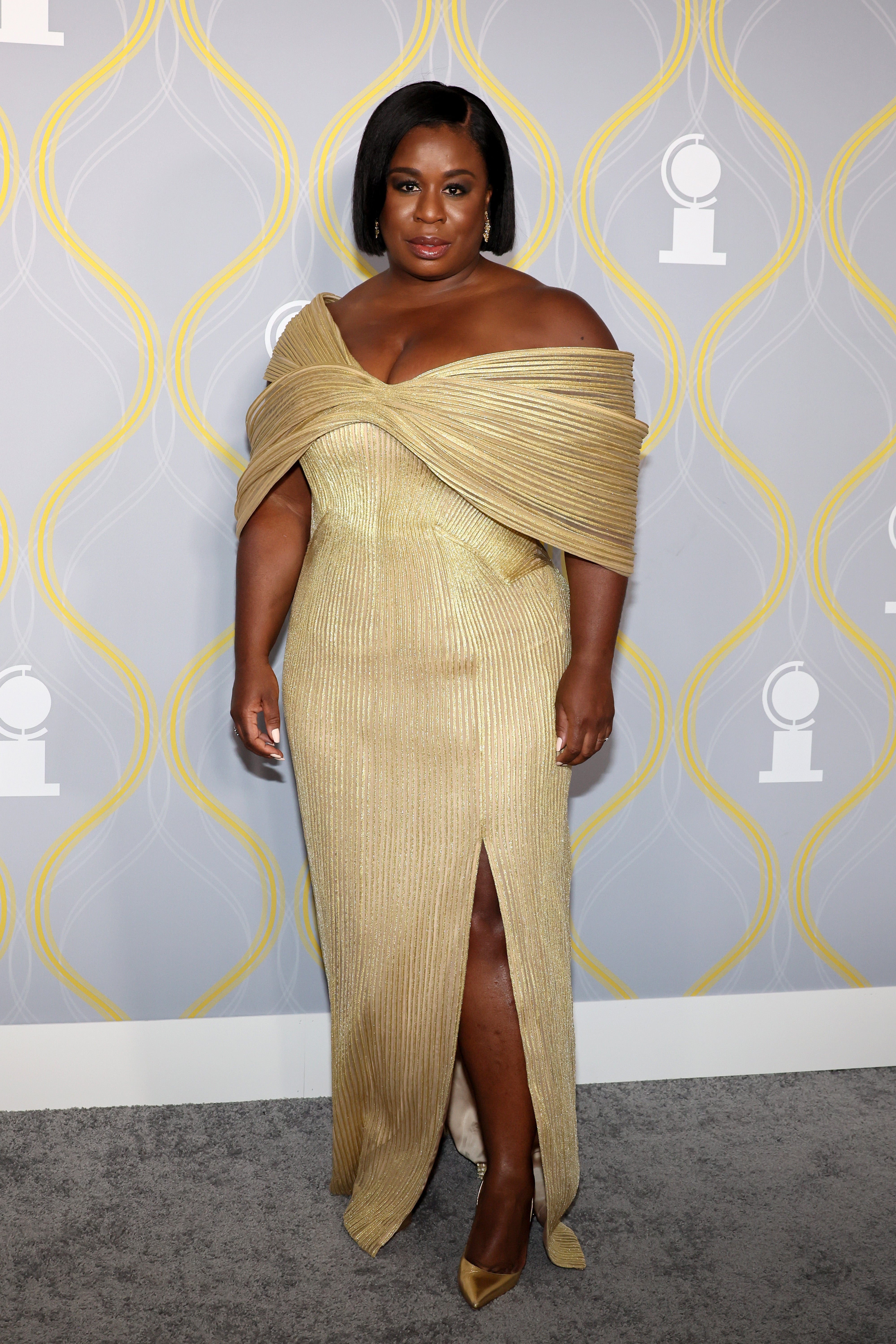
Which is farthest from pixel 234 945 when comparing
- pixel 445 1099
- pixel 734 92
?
pixel 734 92

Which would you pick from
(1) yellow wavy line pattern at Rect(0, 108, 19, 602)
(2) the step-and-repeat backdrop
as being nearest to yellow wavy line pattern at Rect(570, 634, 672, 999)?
(2) the step-and-repeat backdrop

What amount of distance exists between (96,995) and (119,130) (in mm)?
1486

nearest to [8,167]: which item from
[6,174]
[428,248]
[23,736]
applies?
→ [6,174]

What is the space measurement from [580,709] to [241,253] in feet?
3.23

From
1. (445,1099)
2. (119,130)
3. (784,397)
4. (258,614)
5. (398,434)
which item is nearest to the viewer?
(398,434)

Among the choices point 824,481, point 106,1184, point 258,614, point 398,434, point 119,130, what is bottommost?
point 106,1184

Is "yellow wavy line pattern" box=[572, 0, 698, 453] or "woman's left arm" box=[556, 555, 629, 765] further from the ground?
"yellow wavy line pattern" box=[572, 0, 698, 453]

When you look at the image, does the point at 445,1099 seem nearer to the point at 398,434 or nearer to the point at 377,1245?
the point at 377,1245

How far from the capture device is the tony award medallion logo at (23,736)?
2004 mm

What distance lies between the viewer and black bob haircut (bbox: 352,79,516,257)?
1.55 m

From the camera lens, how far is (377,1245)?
1.65 m

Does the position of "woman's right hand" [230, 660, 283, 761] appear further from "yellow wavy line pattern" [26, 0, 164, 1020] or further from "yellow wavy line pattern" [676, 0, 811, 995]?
"yellow wavy line pattern" [676, 0, 811, 995]

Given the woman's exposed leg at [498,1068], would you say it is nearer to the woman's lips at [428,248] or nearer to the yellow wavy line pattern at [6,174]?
the woman's lips at [428,248]

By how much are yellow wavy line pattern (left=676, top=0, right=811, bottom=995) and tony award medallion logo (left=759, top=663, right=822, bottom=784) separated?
0.32 ft
